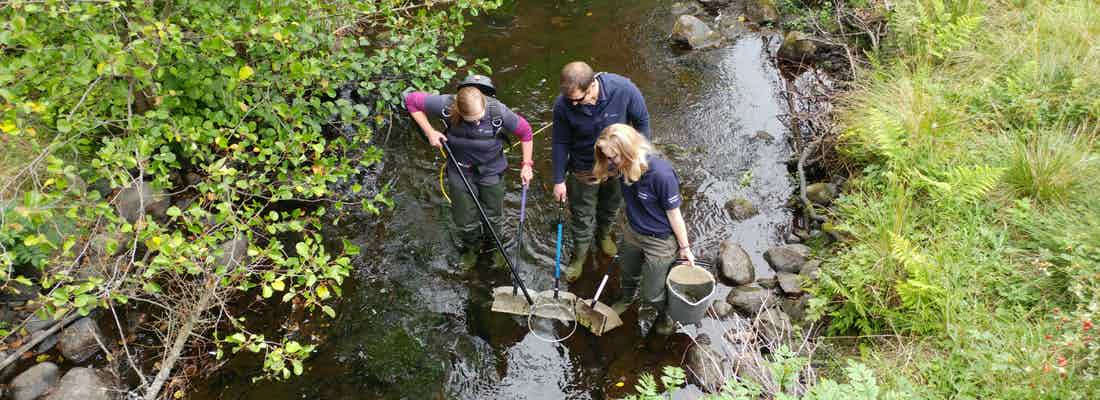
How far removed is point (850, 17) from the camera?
9055 millimetres

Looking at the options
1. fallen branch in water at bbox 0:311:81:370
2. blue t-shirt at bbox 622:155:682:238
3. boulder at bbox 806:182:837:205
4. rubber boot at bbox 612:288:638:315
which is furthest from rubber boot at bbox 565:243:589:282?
fallen branch in water at bbox 0:311:81:370

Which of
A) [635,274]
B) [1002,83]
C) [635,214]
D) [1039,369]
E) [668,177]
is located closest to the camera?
[1039,369]

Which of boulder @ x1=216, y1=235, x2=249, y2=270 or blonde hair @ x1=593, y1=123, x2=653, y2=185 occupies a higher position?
blonde hair @ x1=593, y1=123, x2=653, y2=185

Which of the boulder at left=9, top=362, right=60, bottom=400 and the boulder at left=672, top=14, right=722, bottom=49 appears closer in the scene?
the boulder at left=9, top=362, right=60, bottom=400

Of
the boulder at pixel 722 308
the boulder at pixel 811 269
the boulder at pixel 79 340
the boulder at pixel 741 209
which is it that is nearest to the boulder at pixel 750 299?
the boulder at pixel 722 308

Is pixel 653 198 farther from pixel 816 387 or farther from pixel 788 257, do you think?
pixel 788 257

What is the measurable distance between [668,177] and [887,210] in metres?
2.23

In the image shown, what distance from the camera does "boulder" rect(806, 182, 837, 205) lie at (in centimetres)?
632

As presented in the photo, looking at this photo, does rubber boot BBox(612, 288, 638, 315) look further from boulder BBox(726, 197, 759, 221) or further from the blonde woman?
boulder BBox(726, 197, 759, 221)

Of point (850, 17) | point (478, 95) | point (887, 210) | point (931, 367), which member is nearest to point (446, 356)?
point (478, 95)

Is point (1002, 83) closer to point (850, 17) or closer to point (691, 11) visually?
point (850, 17)

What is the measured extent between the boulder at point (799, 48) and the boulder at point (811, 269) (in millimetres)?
4451

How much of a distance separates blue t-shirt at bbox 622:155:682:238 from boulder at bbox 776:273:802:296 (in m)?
1.49

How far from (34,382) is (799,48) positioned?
9245mm
